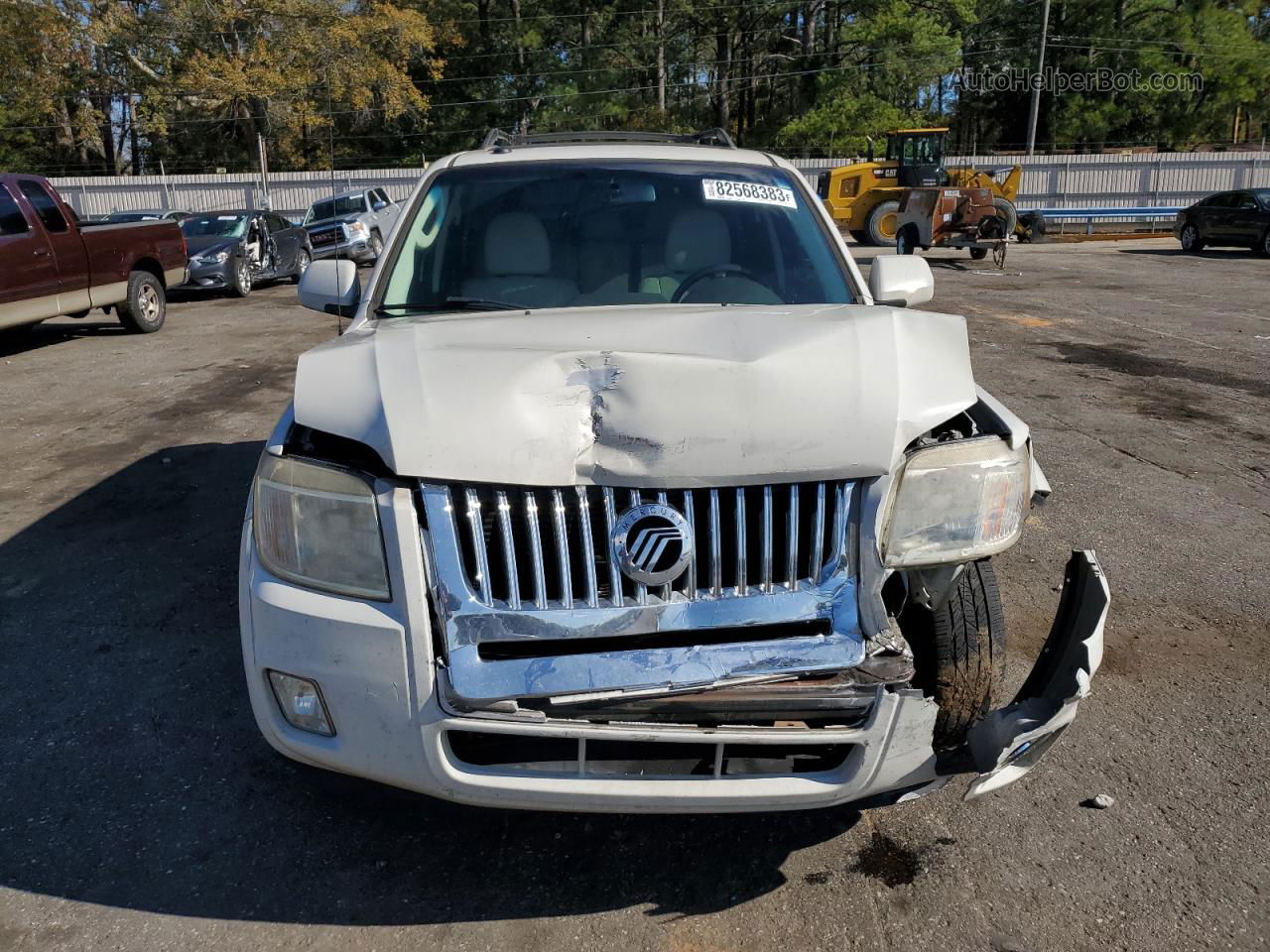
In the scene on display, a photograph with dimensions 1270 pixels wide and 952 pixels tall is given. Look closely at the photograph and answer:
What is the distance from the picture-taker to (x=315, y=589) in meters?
2.27

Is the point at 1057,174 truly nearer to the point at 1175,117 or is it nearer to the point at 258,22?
the point at 1175,117

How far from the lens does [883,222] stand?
79.5ft

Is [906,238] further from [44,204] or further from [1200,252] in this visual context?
[44,204]

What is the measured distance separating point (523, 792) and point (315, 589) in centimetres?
65

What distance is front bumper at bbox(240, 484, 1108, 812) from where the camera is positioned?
214cm

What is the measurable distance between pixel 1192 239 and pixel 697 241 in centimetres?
2387

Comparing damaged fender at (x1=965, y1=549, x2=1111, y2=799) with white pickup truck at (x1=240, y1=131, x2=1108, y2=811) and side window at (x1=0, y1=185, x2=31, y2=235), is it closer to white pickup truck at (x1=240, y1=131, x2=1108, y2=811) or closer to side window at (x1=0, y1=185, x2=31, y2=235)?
white pickup truck at (x1=240, y1=131, x2=1108, y2=811)

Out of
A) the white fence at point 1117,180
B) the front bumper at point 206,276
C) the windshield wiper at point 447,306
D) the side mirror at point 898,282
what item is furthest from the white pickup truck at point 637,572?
the white fence at point 1117,180

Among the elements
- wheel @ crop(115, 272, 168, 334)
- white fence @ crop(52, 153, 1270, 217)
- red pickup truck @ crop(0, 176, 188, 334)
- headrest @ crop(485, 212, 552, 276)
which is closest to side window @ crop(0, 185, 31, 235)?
red pickup truck @ crop(0, 176, 188, 334)

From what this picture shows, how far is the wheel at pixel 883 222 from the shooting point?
2403cm

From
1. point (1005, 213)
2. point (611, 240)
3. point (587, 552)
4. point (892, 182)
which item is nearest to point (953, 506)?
point (587, 552)

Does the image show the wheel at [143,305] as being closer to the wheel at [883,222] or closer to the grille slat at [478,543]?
the grille slat at [478,543]

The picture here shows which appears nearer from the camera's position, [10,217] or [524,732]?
[524,732]

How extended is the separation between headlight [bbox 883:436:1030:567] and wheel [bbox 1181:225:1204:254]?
24.5m
